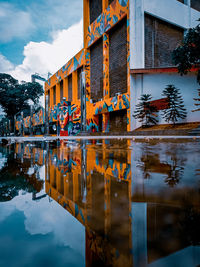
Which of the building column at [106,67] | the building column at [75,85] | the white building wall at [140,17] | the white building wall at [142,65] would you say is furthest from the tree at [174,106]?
the building column at [75,85]

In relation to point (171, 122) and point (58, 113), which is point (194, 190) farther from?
point (58, 113)

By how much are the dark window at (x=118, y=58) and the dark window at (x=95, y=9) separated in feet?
15.3

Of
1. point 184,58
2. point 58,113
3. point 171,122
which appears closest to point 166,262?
point 184,58

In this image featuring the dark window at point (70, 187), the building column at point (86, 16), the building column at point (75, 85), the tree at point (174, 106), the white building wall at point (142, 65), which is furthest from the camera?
the building column at point (75, 85)

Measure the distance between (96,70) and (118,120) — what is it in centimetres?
688

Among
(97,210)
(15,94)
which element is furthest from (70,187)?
(15,94)

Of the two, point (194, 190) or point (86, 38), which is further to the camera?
point (86, 38)

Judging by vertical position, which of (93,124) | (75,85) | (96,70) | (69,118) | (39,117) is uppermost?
(96,70)

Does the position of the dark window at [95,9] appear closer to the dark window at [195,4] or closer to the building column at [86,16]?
the building column at [86,16]

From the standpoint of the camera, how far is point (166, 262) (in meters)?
0.34

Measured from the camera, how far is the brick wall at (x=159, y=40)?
1500 centimetres

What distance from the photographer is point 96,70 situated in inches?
780

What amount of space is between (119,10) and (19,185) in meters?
18.3

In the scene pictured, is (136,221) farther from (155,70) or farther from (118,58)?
(118,58)
